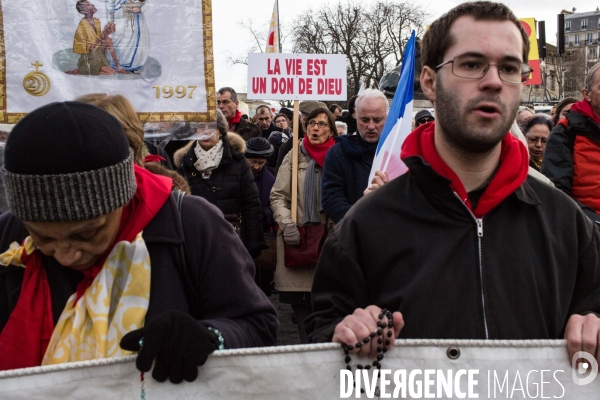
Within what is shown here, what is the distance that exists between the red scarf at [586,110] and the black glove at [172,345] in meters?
3.23

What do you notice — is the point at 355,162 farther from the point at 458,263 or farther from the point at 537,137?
the point at 458,263

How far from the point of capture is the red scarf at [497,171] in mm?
1885

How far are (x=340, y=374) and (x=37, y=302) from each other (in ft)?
2.83

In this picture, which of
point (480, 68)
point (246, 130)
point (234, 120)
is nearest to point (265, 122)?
point (246, 130)

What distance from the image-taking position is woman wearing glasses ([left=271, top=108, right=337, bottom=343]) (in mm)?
5320

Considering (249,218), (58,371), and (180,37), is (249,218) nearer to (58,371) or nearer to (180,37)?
(180,37)

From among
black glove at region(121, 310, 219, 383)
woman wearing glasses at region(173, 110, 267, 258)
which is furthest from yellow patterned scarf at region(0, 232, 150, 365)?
woman wearing glasses at region(173, 110, 267, 258)

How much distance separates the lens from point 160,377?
1.66m

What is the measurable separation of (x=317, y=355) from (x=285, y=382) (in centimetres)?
12

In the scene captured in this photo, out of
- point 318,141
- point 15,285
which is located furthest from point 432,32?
point 318,141

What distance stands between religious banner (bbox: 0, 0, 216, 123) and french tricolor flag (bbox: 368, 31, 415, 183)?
46.5 inches

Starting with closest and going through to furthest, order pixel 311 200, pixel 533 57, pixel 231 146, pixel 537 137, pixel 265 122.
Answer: pixel 311 200
pixel 231 146
pixel 537 137
pixel 533 57
pixel 265 122

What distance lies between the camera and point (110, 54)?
12.9ft

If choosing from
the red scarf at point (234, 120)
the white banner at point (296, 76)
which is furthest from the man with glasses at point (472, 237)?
Result: the red scarf at point (234, 120)
